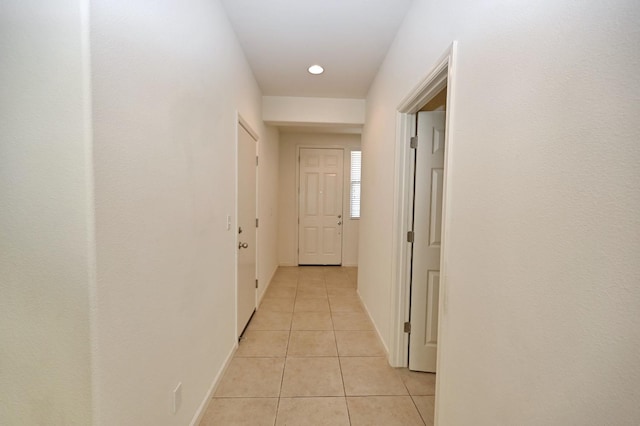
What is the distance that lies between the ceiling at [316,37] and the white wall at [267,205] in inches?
37.2

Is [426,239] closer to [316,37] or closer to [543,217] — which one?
[543,217]

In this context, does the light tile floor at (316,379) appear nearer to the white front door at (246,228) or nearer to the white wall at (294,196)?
the white front door at (246,228)

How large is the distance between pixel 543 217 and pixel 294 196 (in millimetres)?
4648

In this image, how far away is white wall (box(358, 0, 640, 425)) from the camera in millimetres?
583

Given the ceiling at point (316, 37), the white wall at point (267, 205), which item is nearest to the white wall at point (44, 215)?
the ceiling at point (316, 37)

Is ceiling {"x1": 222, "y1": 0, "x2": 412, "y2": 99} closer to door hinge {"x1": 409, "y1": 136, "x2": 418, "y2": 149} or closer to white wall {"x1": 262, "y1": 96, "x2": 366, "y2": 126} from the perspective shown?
white wall {"x1": 262, "y1": 96, "x2": 366, "y2": 126}

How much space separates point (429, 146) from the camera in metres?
2.08

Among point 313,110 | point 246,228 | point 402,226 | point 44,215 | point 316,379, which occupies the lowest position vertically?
point 316,379

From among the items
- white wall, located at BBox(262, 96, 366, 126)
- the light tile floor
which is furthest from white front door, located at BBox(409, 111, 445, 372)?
white wall, located at BBox(262, 96, 366, 126)

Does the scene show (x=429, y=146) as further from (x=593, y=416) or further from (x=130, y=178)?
(x=130, y=178)

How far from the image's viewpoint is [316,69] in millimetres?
2818

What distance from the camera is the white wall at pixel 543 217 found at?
0.58m

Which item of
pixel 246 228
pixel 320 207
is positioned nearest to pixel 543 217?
pixel 246 228

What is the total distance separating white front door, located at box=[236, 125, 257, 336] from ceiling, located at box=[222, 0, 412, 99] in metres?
0.74
